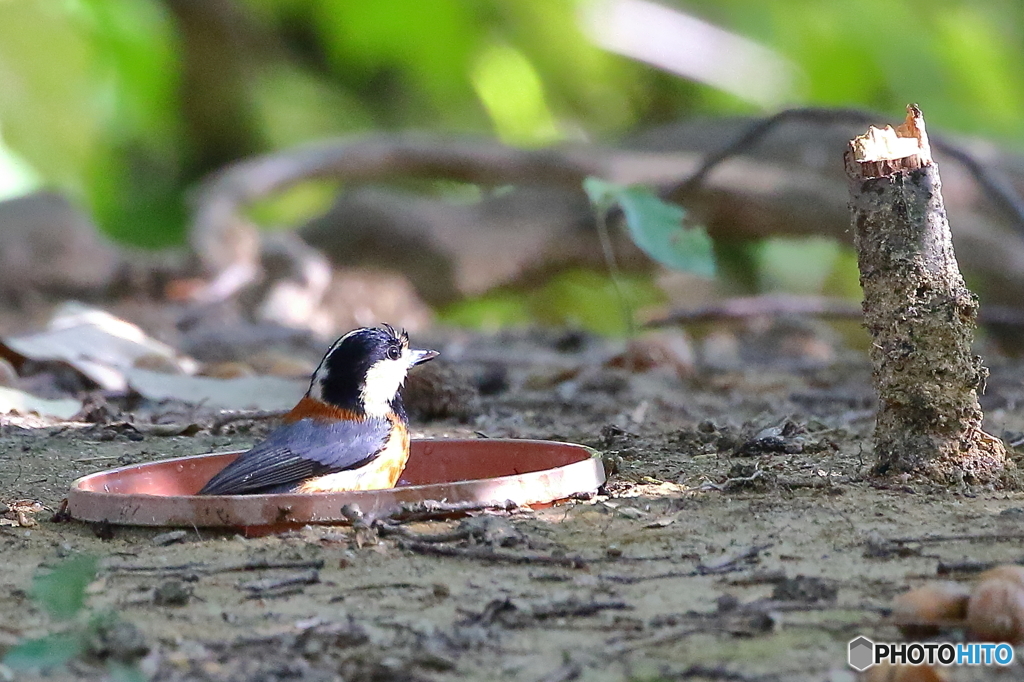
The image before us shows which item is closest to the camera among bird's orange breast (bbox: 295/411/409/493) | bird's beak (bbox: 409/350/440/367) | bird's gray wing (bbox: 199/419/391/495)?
bird's gray wing (bbox: 199/419/391/495)

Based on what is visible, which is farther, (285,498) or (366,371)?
(366,371)

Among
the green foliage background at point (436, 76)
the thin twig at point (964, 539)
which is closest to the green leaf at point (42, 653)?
the thin twig at point (964, 539)

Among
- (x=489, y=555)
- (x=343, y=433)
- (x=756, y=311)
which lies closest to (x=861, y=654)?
(x=489, y=555)

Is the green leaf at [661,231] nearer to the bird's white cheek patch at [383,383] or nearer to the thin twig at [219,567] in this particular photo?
the bird's white cheek patch at [383,383]

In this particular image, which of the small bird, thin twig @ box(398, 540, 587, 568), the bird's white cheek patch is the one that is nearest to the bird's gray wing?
the small bird

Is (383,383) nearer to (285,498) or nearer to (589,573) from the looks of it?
(285,498)

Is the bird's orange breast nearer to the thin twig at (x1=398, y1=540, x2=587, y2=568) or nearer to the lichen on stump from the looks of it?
the thin twig at (x1=398, y1=540, x2=587, y2=568)

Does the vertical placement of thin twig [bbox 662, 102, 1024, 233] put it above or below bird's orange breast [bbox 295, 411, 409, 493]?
above

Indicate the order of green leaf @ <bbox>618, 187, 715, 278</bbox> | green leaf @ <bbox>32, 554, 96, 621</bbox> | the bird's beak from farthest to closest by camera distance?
green leaf @ <bbox>618, 187, 715, 278</bbox> → the bird's beak → green leaf @ <bbox>32, 554, 96, 621</bbox>
